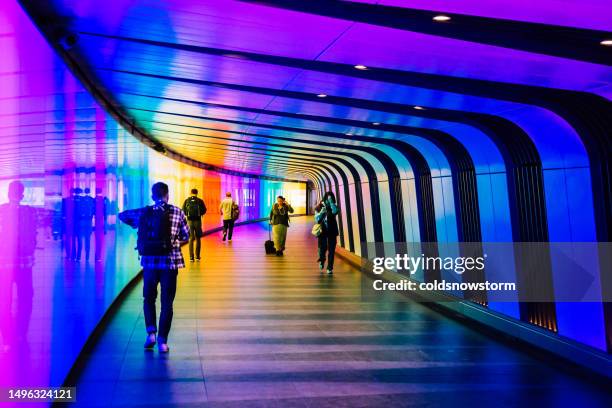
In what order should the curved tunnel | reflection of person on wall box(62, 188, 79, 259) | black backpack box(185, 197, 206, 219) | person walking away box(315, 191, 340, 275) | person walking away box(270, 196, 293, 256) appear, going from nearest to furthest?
1. the curved tunnel
2. reflection of person on wall box(62, 188, 79, 259)
3. person walking away box(315, 191, 340, 275)
4. black backpack box(185, 197, 206, 219)
5. person walking away box(270, 196, 293, 256)

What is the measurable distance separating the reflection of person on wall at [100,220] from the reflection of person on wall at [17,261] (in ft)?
13.7

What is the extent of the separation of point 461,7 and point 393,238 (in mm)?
11858

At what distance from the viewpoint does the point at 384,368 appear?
727cm

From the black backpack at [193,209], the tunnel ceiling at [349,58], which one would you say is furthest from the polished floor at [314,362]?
the black backpack at [193,209]

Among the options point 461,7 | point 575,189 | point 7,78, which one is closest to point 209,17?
point 461,7

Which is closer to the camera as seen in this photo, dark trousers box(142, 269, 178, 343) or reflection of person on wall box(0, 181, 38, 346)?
reflection of person on wall box(0, 181, 38, 346)

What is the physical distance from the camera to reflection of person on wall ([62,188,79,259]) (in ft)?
20.9

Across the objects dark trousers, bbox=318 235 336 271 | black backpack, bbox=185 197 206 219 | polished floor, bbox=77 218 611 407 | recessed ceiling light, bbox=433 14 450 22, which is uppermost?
recessed ceiling light, bbox=433 14 450 22

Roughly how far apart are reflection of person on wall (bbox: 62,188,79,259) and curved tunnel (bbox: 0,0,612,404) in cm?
7

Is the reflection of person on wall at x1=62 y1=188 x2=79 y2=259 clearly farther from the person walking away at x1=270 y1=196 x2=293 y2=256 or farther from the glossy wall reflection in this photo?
the person walking away at x1=270 y1=196 x2=293 y2=256

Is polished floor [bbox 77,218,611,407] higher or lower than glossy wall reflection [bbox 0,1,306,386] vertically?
lower

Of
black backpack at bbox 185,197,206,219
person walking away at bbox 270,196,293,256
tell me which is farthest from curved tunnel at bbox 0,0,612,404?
person walking away at bbox 270,196,293,256

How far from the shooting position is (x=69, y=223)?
6.72 metres

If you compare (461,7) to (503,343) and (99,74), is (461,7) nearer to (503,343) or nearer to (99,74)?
(503,343)
